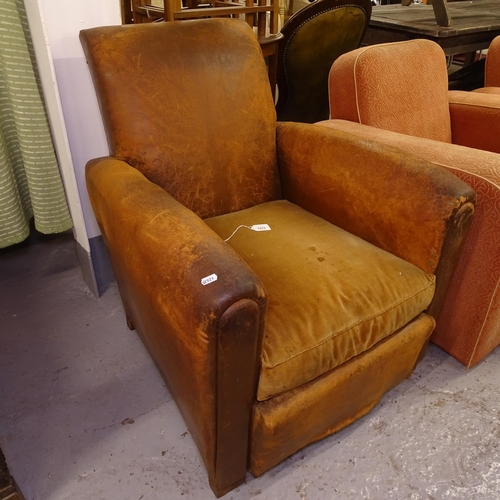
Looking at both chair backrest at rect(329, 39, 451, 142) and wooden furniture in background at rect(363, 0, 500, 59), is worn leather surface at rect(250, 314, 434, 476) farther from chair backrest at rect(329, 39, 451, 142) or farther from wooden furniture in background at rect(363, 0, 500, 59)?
wooden furniture in background at rect(363, 0, 500, 59)

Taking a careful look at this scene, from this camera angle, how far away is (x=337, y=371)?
3.12 ft

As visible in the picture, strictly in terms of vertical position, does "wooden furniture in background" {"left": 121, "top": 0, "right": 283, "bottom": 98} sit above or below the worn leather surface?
above

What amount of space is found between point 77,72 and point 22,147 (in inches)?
13.1

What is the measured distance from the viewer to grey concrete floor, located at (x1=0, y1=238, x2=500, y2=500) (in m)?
1.00

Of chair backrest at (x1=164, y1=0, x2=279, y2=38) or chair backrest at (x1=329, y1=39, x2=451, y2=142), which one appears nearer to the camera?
chair backrest at (x1=329, y1=39, x2=451, y2=142)

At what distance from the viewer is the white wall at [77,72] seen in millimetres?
1219

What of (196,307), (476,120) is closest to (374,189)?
(196,307)

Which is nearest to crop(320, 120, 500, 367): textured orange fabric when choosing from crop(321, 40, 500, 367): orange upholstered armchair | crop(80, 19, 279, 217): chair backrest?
crop(321, 40, 500, 367): orange upholstered armchair

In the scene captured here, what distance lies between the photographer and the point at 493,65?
199 centimetres

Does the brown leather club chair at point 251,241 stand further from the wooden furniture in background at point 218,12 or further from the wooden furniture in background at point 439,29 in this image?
the wooden furniture in background at point 439,29

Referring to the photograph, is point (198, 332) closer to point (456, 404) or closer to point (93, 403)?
point (93, 403)

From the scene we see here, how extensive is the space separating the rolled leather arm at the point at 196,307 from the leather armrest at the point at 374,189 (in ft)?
1.67

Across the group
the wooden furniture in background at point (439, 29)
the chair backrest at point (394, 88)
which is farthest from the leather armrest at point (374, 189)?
the wooden furniture in background at point (439, 29)

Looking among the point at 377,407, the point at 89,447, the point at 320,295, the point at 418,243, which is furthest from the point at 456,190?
the point at 89,447
